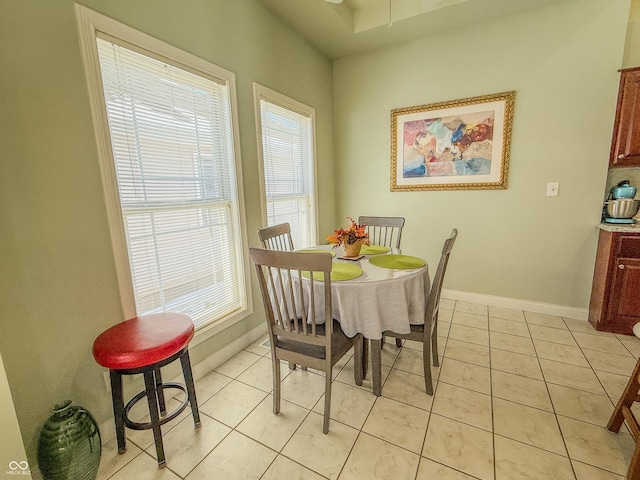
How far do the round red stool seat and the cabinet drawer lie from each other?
326 cm

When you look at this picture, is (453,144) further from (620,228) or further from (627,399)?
(627,399)

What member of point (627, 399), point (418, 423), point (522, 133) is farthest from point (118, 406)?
point (522, 133)

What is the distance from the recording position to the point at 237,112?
2.18 meters

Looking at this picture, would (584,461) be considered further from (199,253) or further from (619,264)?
(199,253)

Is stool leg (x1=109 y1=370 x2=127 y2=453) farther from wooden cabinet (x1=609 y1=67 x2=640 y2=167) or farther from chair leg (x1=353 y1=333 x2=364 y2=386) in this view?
wooden cabinet (x1=609 y1=67 x2=640 y2=167)

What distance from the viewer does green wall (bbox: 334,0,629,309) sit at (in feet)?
7.98

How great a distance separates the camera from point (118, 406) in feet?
4.60

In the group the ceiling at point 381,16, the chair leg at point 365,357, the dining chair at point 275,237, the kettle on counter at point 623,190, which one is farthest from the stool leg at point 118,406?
the kettle on counter at point 623,190

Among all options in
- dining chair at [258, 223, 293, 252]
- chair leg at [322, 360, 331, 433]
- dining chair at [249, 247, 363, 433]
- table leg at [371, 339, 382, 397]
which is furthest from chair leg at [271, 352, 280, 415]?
dining chair at [258, 223, 293, 252]

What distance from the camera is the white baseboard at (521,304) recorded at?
2723mm

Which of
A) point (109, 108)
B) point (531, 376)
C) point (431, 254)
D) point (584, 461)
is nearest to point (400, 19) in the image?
point (431, 254)

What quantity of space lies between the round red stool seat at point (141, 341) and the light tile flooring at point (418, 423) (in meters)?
0.59

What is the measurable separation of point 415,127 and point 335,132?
0.99m

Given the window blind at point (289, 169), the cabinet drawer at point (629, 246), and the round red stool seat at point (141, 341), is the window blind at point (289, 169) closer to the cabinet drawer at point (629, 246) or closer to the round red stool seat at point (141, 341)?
the round red stool seat at point (141, 341)
